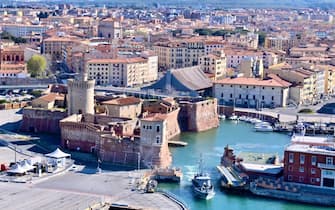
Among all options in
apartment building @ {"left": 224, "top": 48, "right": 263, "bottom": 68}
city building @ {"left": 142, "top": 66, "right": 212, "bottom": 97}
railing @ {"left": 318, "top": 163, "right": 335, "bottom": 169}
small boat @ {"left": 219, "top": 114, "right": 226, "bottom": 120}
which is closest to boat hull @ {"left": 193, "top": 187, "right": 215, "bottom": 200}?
railing @ {"left": 318, "top": 163, "right": 335, "bottom": 169}

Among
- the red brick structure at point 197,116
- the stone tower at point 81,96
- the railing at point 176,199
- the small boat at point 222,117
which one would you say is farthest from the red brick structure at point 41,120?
the railing at point 176,199

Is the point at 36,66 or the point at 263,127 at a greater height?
the point at 36,66

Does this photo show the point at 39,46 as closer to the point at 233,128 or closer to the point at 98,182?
the point at 233,128

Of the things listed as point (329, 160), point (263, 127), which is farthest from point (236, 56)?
point (329, 160)

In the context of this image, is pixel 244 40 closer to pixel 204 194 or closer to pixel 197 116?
pixel 197 116

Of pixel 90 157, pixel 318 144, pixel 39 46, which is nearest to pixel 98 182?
pixel 90 157

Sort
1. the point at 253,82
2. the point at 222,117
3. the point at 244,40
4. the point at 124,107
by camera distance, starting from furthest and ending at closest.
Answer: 1. the point at 244,40
2. the point at 253,82
3. the point at 222,117
4. the point at 124,107

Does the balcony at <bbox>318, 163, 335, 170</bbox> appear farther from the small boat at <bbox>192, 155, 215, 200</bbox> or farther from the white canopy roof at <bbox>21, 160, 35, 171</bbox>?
the white canopy roof at <bbox>21, 160, 35, 171</bbox>
